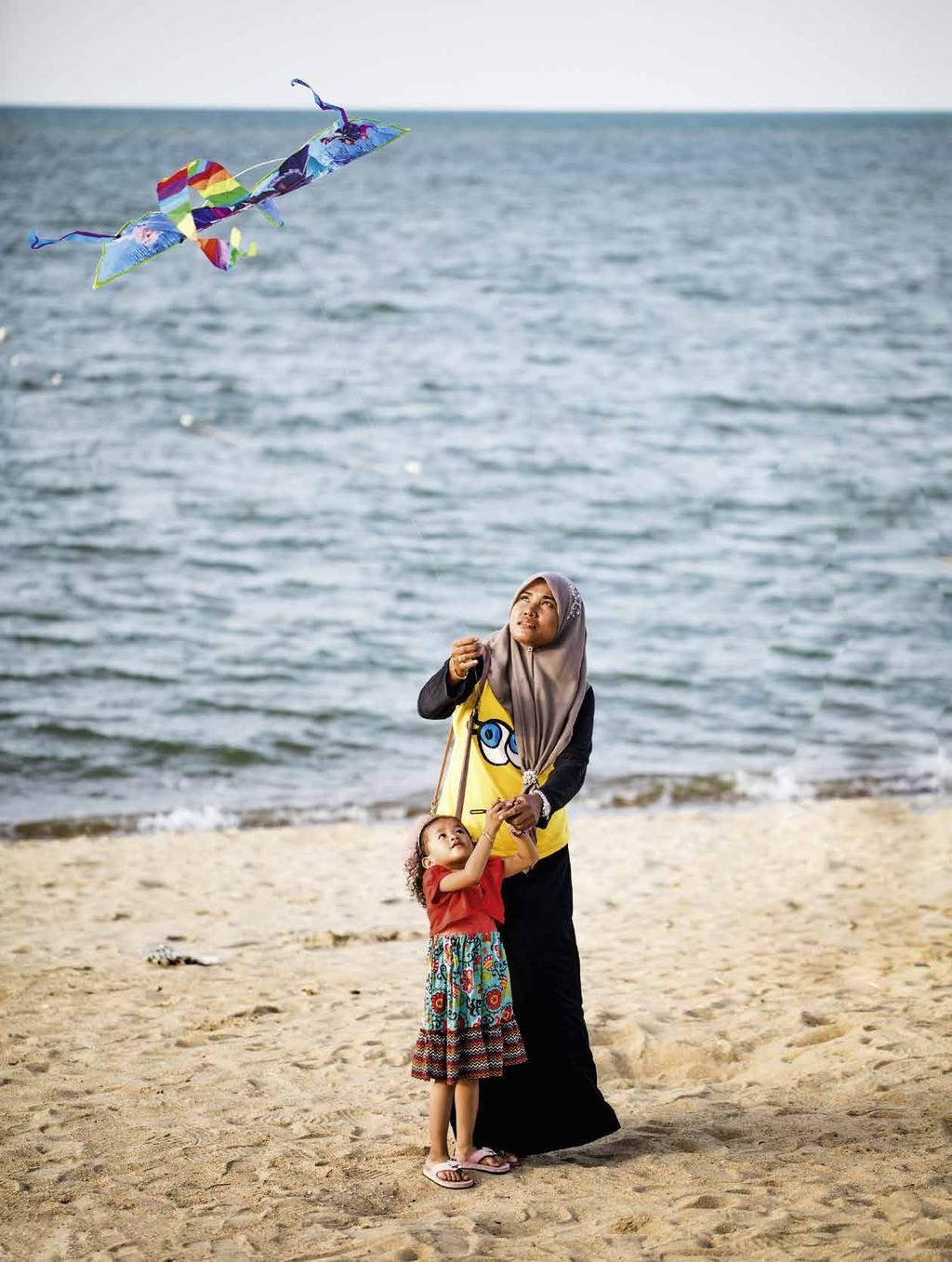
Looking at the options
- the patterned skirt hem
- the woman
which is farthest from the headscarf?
the patterned skirt hem

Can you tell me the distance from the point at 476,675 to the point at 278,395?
21.1 m

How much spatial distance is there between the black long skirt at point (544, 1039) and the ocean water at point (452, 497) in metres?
5.89

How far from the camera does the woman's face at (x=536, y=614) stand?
3.91 meters

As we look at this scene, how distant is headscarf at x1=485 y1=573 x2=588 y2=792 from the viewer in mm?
3957

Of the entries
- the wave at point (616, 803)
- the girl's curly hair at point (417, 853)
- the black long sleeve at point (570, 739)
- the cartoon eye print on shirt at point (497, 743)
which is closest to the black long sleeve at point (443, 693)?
the black long sleeve at point (570, 739)

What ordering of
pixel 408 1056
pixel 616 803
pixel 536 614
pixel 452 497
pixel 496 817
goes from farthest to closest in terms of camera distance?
pixel 452 497 < pixel 616 803 < pixel 408 1056 < pixel 536 614 < pixel 496 817

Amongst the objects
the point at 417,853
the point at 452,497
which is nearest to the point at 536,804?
the point at 417,853

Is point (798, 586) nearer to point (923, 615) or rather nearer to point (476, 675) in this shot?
point (923, 615)

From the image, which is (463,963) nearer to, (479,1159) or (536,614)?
(479,1159)

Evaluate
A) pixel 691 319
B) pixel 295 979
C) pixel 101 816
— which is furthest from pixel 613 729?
pixel 691 319

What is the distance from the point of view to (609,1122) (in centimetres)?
416

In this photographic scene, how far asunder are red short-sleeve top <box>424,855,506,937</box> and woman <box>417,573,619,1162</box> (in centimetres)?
8

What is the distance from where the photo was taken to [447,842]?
12.5ft

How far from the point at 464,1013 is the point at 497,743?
2.49 feet
